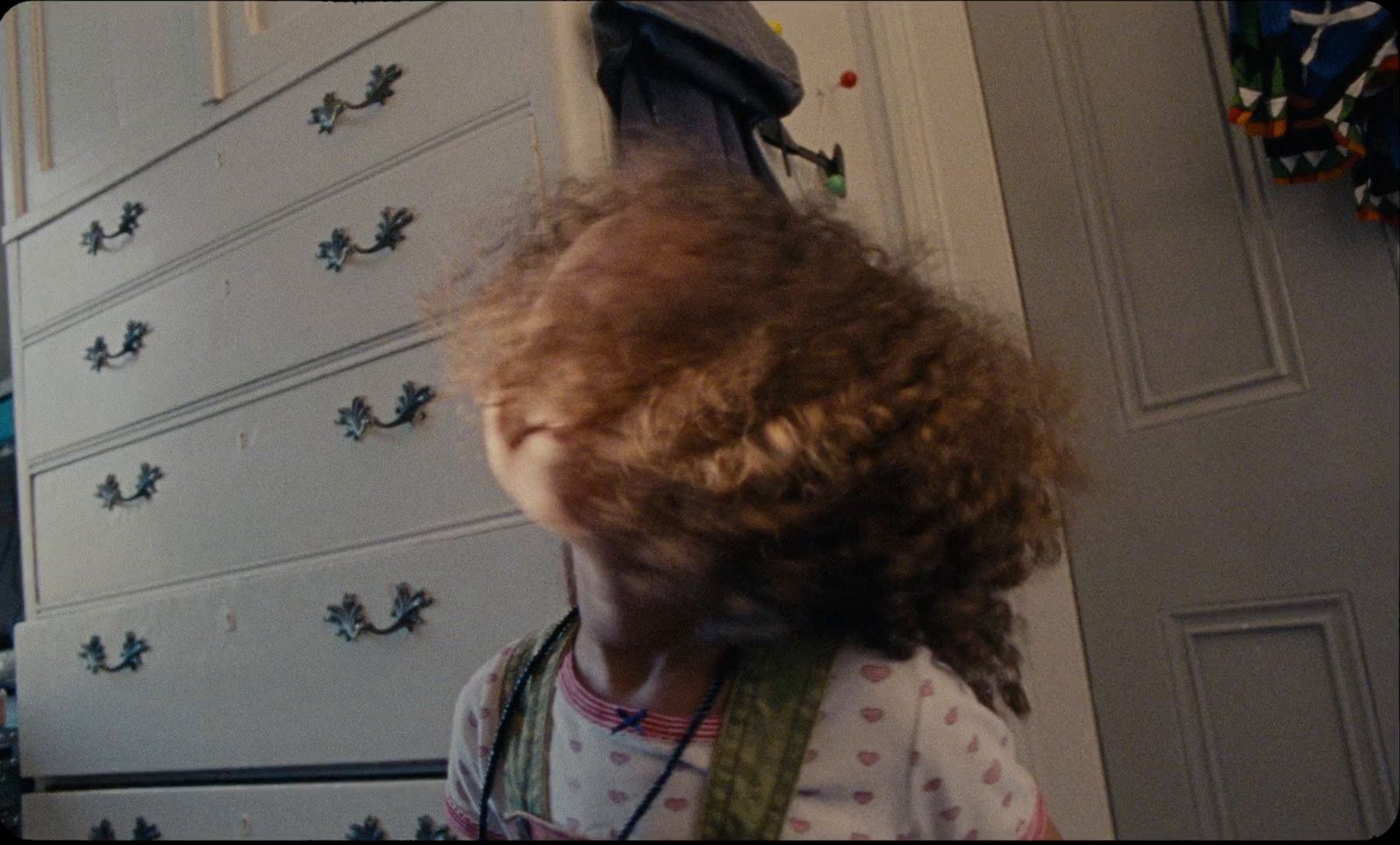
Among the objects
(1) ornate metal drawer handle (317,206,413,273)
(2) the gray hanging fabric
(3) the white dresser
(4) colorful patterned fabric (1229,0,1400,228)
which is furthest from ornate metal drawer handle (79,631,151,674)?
(4) colorful patterned fabric (1229,0,1400,228)

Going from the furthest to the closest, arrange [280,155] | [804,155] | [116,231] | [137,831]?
[804,155] < [280,155] < [116,231] < [137,831]

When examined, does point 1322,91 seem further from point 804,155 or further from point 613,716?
point 613,716

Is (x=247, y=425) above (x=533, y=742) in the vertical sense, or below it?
above

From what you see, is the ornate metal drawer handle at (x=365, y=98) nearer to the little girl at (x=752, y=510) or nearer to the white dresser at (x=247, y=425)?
the white dresser at (x=247, y=425)

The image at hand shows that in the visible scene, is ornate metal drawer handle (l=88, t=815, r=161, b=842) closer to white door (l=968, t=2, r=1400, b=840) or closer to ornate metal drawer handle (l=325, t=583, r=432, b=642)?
ornate metal drawer handle (l=325, t=583, r=432, b=642)

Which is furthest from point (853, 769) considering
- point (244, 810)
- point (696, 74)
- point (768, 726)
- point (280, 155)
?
point (696, 74)

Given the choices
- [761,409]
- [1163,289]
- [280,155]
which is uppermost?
[280,155]

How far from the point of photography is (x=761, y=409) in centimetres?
24

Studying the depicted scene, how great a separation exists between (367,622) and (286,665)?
4 centimetres

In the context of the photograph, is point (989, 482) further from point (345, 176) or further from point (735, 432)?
point (345, 176)

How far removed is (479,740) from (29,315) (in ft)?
0.77

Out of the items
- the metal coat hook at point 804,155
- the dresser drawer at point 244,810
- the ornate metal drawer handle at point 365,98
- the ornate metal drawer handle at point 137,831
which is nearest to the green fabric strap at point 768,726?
the dresser drawer at point 244,810

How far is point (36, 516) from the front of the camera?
344 mm

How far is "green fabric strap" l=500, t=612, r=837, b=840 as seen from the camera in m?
0.26
